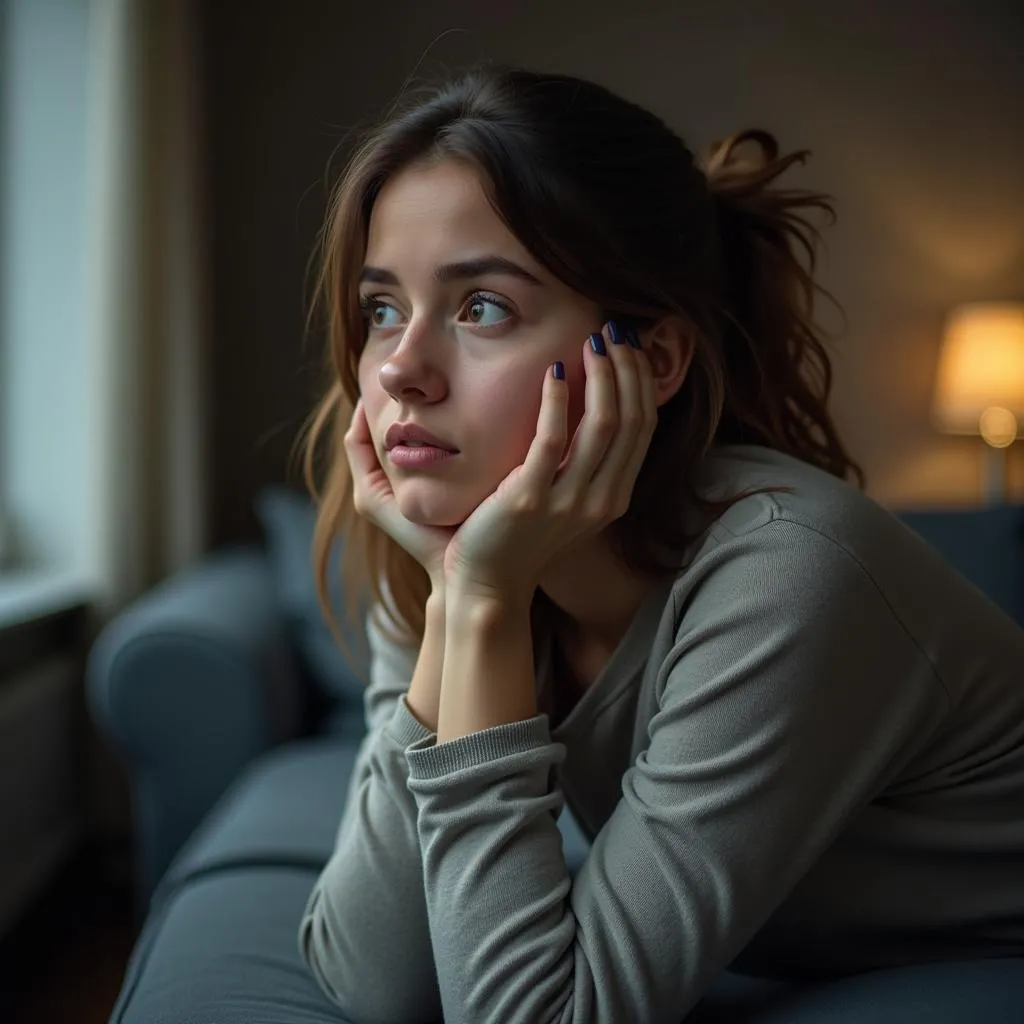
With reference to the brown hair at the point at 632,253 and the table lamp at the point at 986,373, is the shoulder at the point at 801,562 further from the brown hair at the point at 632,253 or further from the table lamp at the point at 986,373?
the table lamp at the point at 986,373

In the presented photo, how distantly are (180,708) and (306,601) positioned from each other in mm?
398

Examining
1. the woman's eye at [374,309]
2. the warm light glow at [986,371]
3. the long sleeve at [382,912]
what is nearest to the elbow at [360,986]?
the long sleeve at [382,912]

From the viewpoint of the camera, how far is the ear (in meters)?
0.91

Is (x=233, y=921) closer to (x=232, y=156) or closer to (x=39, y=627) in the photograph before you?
(x=39, y=627)

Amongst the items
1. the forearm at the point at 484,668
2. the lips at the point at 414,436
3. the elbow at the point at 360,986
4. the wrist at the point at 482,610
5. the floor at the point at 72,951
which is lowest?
the floor at the point at 72,951

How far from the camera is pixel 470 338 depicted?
0.85 m

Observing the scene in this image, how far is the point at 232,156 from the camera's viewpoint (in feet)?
9.66

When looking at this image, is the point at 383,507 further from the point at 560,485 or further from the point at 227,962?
the point at 227,962

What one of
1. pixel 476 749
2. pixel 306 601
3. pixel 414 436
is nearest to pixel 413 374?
pixel 414 436

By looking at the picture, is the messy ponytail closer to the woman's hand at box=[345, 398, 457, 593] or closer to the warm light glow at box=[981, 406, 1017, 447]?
the woman's hand at box=[345, 398, 457, 593]

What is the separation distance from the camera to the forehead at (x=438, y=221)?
0.84 m

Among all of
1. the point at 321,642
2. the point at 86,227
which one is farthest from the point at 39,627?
the point at 86,227

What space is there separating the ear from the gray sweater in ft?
0.25

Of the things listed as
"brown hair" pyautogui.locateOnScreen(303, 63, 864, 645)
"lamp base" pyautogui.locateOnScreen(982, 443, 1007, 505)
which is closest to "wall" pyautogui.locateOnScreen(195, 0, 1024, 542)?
Result: "lamp base" pyautogui.locateOnScreen(982, 443, 1007, 505)
